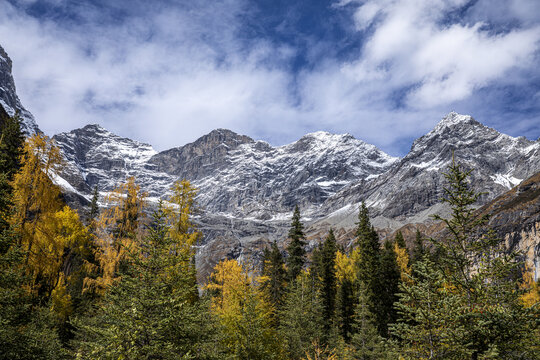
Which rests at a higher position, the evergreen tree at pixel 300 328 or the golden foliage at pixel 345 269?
the golden foliage at pixel 345 269

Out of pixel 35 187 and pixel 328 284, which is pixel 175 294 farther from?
pixel 328 284

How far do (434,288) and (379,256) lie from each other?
33977mm

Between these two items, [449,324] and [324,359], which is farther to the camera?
[324,359]

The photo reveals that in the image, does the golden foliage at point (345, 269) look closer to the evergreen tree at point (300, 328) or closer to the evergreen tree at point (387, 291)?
the evergreen tree at point (387, 291)

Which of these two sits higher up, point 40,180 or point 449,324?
point 40,180

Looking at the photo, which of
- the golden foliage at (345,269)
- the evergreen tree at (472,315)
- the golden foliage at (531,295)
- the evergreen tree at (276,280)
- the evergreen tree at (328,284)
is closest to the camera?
the evergreen tree at (472,315)

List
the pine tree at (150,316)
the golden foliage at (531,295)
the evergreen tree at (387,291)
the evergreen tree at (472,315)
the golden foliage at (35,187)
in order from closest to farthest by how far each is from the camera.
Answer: the pine tree at (150,316), the evergreen tree at (472,315), the golden foliage at (531,295), the golden foliage at (35,187), the evergreen tree at (387,291)

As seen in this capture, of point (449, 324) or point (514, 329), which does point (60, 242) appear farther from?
point (514, 329)

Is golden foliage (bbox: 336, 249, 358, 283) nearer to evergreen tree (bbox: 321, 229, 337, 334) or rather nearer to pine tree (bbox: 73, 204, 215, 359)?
evergreen tree (bbox: 321, 229, 337, 334)

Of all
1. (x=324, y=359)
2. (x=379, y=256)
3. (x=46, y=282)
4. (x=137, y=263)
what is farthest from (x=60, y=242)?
(x=379, y=256)

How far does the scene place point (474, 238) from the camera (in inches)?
511

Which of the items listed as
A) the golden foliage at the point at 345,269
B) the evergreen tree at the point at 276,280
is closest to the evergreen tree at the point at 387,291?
the golden foliage at the point at 345,269

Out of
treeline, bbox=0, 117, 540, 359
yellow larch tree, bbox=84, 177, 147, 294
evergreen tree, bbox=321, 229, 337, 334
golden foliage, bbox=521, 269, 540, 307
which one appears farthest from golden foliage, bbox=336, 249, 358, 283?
yellow larch tree, bbox=84, 177, 147, 294

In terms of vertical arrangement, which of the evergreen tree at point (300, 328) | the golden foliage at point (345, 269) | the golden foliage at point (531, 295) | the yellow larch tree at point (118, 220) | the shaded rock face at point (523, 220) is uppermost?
the shaded rock face at point (523, 220)
